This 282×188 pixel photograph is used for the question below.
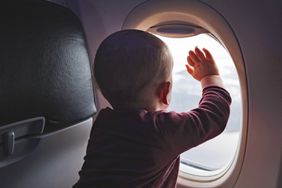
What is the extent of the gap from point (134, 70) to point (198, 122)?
0.17 m

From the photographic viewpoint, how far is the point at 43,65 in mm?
950

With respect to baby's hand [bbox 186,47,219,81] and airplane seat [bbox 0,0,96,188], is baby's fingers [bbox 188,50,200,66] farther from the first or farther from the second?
airplane seat [bbox 0,0,96,188]

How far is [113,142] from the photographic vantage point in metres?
0.90

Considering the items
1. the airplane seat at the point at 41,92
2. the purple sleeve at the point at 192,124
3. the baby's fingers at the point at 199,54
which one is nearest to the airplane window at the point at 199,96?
the baby's fingers at the point at 199,54

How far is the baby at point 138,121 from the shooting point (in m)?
0.87

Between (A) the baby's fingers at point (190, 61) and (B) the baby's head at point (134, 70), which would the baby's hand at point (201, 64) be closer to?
(A) the baby's fingers at point (190, 61)

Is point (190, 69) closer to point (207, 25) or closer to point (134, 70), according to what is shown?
point (207, 25)

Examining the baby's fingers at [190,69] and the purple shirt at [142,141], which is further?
the baby's fingers at [190,69]

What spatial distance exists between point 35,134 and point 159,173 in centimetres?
31

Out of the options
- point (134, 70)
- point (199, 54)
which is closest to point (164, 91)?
point (134, 70)

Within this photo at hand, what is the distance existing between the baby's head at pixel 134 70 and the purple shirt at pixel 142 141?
0.11 ft

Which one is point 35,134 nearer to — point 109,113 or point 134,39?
point 109,113

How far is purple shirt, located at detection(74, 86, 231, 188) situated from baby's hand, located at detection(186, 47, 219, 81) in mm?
106

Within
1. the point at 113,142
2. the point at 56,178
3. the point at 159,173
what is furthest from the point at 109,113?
the point at 56,178
